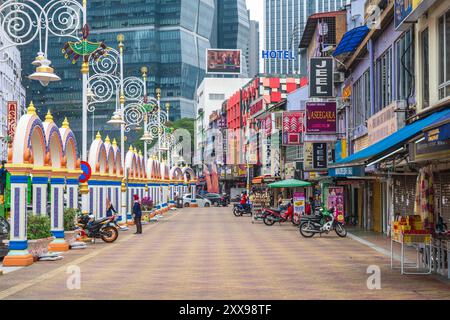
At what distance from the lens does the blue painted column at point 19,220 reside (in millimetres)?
20719

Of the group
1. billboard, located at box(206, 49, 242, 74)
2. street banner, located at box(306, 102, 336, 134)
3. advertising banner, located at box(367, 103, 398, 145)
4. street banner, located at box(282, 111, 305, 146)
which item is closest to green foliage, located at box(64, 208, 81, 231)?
advertising banner, located at box(367, 103, 398, 145)

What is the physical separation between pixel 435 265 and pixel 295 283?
361 centimetres

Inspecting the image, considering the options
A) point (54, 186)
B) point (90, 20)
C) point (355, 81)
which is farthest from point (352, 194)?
point (90, 20)

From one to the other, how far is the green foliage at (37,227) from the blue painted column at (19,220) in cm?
124

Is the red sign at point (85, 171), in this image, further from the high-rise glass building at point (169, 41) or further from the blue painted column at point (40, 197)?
the high-rise glass building at point (169, 41)

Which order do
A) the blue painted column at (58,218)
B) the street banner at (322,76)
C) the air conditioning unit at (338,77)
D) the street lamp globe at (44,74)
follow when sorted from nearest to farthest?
the street lamp globe at (44,74), the blue painted column at (58,218), the street banner at (322,76), the air conditioning unit at (338,77)

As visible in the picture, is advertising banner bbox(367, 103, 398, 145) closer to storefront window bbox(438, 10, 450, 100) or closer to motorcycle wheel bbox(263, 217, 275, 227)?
storefront window bbox(438, 10, 450, 100)

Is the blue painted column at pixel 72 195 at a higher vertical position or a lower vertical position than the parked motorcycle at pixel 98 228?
higher

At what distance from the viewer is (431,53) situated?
20609 millimetres

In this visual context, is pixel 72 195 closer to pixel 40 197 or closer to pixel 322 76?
pixel 40 197

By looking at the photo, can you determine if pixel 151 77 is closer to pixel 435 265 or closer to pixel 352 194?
pixel 352 194

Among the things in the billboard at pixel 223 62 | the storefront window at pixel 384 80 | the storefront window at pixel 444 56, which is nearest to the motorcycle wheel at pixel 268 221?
the storefront window at pixel 384 80

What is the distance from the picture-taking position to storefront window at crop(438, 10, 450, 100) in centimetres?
1953

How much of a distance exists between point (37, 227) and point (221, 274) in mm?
7274
